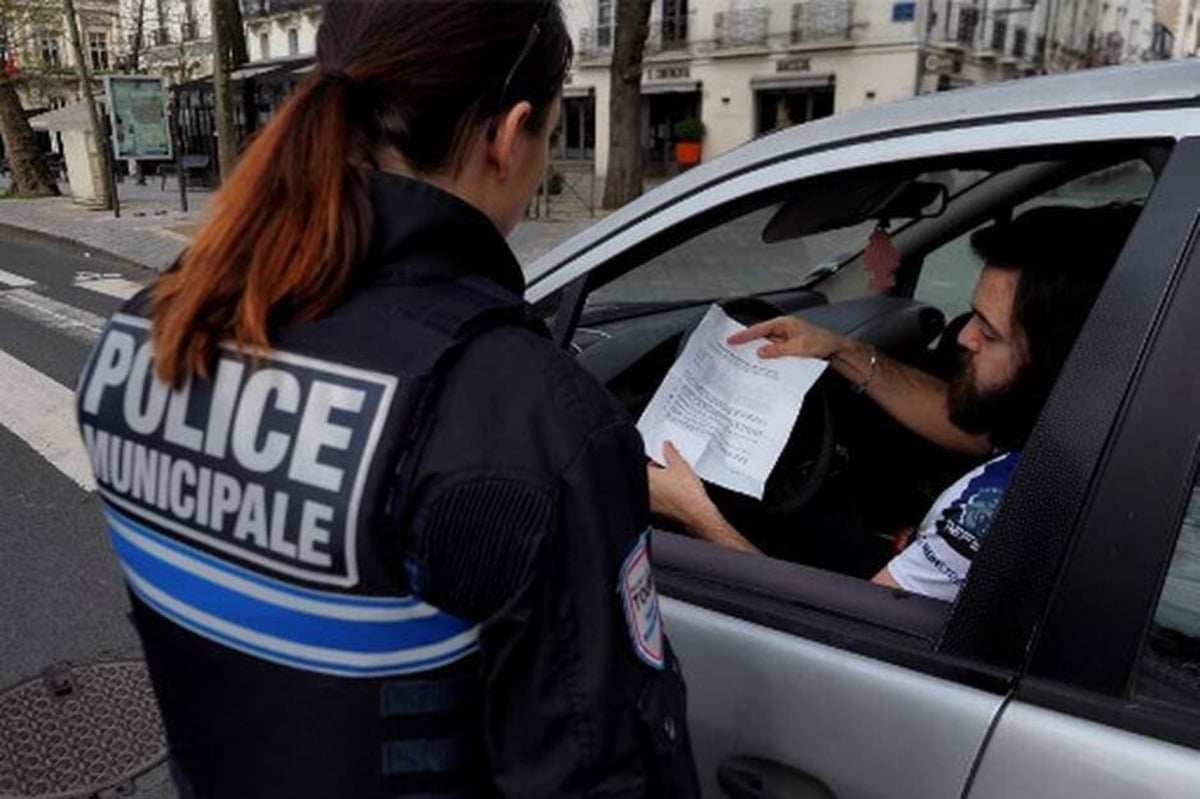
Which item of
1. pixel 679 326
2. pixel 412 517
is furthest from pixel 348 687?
pixel 679 326

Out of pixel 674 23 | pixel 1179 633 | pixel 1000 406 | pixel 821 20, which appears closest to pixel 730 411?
pixel 1000 406

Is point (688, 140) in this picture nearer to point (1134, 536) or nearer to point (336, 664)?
point (1134, 536)

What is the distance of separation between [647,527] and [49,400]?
18.7 feet

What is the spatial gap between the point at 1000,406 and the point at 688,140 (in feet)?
97.0

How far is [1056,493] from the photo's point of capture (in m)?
1.08

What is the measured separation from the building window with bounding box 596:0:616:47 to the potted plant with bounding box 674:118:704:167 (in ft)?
14.6

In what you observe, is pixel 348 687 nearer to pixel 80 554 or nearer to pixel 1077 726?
pixel 1077 726

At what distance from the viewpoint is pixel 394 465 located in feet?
2.72

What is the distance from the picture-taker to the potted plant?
28453 mm

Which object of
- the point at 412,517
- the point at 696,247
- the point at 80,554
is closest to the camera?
the point at 412,517

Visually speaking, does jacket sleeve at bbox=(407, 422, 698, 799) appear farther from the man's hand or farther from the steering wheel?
the steering wheel

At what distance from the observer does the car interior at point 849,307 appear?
1.58m

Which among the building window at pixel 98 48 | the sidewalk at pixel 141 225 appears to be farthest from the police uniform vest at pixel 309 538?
the building window at pixel 98 48

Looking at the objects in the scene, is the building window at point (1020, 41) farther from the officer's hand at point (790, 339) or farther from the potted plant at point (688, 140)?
the officer's hand at point (790, 339)
